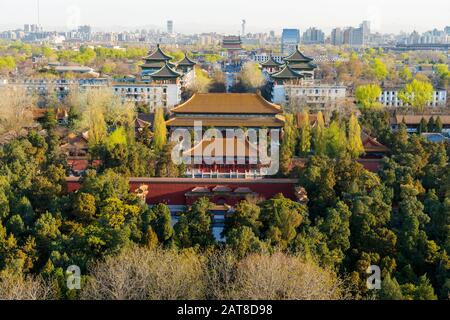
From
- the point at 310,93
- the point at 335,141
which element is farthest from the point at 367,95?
the point at 335,141

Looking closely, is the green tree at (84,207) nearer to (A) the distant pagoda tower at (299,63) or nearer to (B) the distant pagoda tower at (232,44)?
(A) the distant pagoda tower at (299,63)

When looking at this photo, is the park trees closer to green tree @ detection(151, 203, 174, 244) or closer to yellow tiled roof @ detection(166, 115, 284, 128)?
yellow tiled roof @ detection(166, 115, 284, 128)

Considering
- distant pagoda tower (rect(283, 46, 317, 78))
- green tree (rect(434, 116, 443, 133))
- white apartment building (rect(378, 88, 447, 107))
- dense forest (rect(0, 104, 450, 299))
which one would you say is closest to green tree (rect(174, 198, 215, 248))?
dense forest (rect(0, 104, 450, 299))

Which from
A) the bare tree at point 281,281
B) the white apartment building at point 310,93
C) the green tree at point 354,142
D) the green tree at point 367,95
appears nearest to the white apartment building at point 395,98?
the green tree at point 367,95

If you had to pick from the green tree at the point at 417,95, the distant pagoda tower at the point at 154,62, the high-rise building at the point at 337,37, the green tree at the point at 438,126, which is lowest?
the green tree at the point at 438,126

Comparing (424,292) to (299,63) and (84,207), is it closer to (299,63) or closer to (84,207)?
(84,207)
